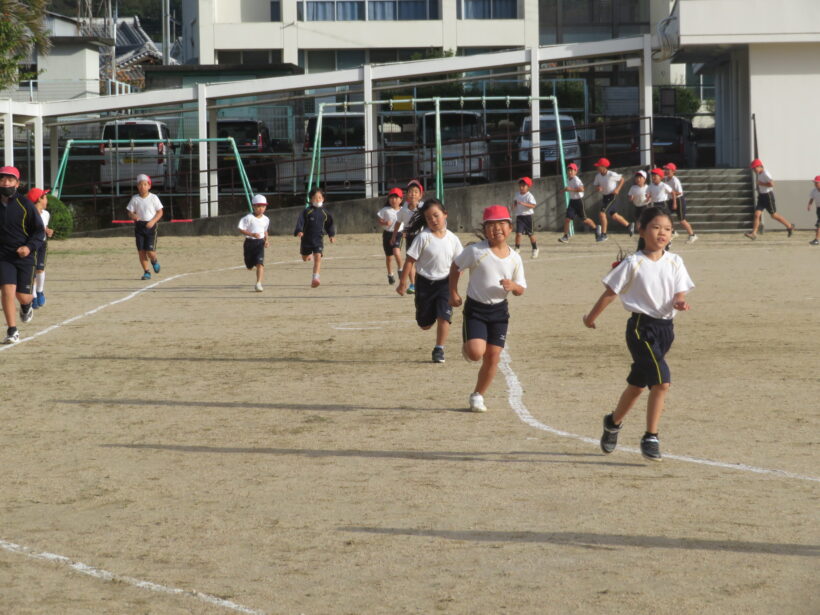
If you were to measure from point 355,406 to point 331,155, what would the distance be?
24.7 metres

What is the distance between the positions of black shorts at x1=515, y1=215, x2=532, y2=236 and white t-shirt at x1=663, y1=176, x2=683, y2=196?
14.9ft

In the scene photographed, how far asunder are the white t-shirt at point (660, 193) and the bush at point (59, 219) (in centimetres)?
1427

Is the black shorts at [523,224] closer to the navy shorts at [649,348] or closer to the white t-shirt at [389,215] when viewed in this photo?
the white t-shirt at [389,215]

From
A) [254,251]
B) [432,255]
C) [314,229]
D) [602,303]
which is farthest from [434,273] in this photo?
[314,229]

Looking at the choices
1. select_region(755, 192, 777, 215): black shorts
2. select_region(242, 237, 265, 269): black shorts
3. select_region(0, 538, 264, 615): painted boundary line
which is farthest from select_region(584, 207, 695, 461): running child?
select_region(755, 192, 777, 215): black shorts

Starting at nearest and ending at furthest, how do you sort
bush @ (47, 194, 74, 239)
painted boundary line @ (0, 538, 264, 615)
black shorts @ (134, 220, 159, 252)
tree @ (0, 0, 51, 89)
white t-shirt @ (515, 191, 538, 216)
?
painted boundary line @ (0, 538, 264, 615) < black shorts @ (134, 220, 159, 252) < white t-shirt @ (515, 191, 538, 216) < tree @ (0, 0, 51, 89) < bush @ (47, 194, 74, 239)

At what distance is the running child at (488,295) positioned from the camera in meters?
9.88

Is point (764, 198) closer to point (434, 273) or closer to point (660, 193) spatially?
point (660, 193)

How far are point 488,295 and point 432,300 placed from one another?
8.50 feet

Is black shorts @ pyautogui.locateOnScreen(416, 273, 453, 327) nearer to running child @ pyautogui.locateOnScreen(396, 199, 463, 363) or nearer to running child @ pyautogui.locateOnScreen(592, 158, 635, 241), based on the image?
running child @ pyautogui.locateOnScreen(396, 199, 463, 363)

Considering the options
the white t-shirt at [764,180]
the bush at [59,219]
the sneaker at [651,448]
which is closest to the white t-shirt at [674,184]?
the white t-shirt at [764,180]

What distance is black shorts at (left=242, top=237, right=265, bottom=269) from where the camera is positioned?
65.7 feet

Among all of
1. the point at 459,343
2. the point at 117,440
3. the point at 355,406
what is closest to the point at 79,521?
the point at 117,440

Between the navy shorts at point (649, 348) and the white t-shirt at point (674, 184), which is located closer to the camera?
the navy shorts at point (649, 348)
